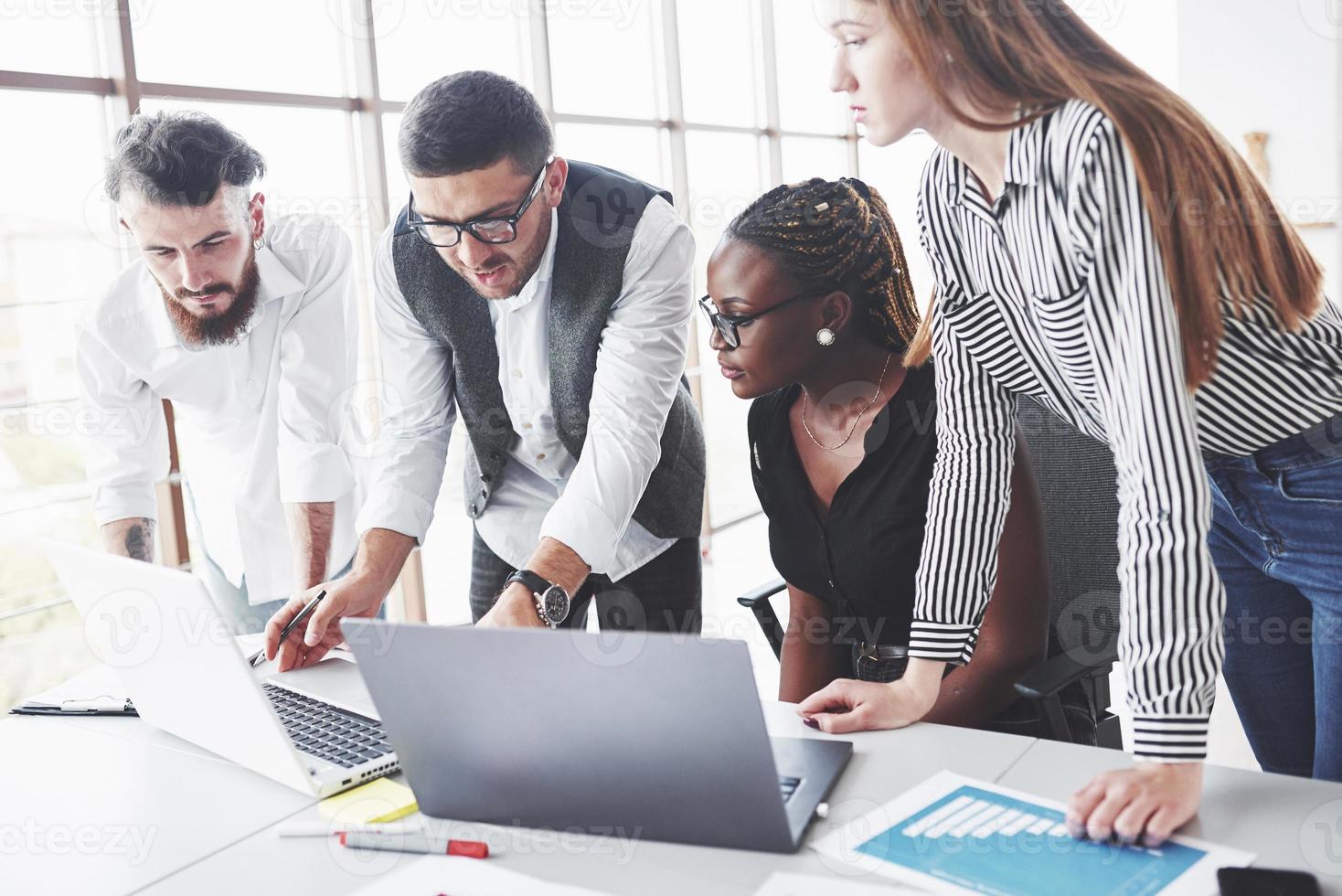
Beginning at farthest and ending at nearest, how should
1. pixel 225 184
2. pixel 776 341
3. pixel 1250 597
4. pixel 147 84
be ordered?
pixel 147 84 → pixel 225 184 → pixel 776 341 → pixel 1250 597

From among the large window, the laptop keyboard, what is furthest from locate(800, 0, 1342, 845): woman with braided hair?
the large window

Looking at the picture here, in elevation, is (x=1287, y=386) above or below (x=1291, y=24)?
below

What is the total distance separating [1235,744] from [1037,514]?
5.78 ft

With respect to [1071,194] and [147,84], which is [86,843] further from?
[147,84]

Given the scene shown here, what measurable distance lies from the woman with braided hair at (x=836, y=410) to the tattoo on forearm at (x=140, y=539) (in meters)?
1.20

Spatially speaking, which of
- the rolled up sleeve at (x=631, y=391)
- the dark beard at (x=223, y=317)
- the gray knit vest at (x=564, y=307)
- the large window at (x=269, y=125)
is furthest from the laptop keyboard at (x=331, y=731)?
the large window at (x=269, y=125)

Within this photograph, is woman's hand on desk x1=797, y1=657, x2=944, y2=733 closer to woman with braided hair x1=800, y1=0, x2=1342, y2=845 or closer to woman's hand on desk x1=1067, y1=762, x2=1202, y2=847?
woman with braided hair x1=800, y1=0, x2=1342, y2=845

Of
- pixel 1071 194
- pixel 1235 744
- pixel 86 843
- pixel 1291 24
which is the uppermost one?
pixel 1291 24

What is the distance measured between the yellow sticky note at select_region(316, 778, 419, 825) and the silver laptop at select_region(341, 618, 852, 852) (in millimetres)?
38

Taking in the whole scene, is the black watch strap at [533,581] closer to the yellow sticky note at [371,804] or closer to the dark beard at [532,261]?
the yellow sticky note at [371,804]

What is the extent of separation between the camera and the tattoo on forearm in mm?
2146

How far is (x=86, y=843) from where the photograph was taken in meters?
1.13

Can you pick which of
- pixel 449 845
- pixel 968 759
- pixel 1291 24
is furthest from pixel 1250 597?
pixel 1291 24

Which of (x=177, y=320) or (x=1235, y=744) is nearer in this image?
(x=177, y=320)
